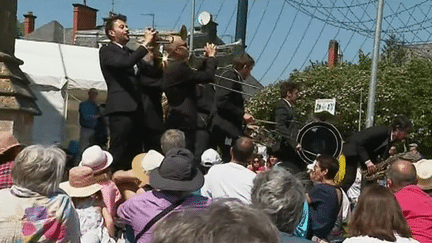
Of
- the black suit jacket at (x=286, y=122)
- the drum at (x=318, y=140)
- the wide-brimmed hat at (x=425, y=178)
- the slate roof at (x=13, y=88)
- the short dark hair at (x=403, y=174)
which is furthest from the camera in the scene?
the drum at (x=318, y=140)

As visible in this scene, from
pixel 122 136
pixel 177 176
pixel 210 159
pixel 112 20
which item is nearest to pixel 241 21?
pixel 112 20

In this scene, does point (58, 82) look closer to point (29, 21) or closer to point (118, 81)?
point (118, 81)

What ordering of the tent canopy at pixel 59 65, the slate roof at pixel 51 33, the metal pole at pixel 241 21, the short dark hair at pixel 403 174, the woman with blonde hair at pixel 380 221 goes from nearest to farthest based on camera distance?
the woman with blonde hair at pixel 380 221, the short dark hair at pixel 403 174, the tent canopy at pixel 59 65, the metal pole at pixel 241 21, the slate roof at pixel 51 33

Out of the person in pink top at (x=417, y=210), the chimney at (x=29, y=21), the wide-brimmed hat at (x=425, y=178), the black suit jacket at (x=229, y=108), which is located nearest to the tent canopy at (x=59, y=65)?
the black suit jacket at (x=229, y=108)

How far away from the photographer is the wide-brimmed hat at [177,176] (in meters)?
4.66

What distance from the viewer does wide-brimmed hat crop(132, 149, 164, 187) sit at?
593cm

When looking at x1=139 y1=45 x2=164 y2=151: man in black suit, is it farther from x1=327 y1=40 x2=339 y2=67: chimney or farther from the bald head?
x1=327 y1=40 x2=339 y2=67: chimney

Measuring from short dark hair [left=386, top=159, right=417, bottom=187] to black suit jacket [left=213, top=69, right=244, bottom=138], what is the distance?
9.75 feet

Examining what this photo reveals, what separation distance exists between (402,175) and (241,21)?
47.2 feet

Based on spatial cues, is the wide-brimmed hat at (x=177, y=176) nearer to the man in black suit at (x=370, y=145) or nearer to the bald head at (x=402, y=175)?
the bald head at (x=402, y=175)

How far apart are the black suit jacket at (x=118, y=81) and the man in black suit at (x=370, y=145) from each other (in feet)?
10.7

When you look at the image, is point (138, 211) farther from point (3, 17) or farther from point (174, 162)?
point (3, 17)

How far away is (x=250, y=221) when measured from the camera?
6.30 feet

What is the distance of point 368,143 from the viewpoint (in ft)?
31.9
